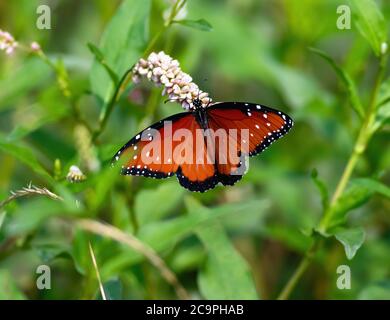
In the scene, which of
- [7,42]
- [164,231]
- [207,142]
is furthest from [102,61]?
[164,231]

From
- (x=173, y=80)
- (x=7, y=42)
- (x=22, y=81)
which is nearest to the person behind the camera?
(x=173, y=80)

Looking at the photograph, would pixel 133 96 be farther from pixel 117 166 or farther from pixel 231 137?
pixel 117 166

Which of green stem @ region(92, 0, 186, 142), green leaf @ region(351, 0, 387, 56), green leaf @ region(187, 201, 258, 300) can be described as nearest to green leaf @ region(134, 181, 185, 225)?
green leaf @ region(187, 201, 258, 300)

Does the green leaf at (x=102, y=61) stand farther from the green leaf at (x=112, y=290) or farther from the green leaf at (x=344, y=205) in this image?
the green leaf at (x=344, y=205)

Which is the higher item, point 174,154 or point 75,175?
point 174,154

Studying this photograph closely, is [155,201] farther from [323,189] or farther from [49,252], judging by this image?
[323,189]

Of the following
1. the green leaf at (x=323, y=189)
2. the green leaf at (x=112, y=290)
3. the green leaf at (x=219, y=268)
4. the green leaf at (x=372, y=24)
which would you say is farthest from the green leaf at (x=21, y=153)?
the green leaf at (x=372, y=24)
